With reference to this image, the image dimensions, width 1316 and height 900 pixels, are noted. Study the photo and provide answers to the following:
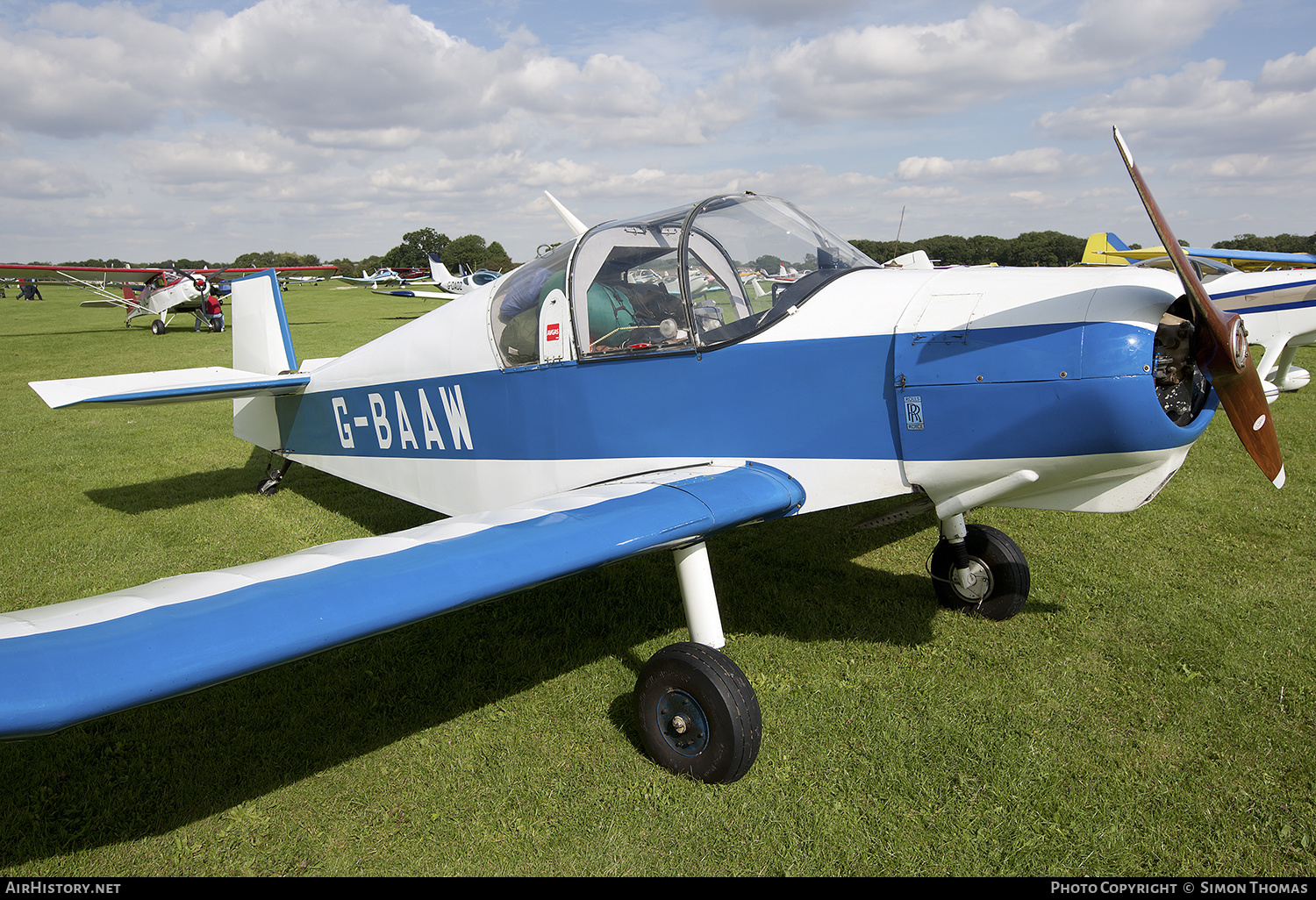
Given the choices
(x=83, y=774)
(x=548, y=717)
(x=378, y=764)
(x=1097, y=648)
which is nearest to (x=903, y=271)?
(x=1097, y=648)

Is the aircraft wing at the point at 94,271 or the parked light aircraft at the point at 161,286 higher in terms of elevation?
the aircraft wing at the point at 94,271

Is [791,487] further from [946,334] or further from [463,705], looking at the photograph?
[463,705]

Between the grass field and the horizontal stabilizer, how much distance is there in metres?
1.20

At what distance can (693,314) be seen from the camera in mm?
3561

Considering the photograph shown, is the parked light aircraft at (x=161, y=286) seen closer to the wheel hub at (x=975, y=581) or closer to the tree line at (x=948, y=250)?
the tree line at (x=948, y=250)

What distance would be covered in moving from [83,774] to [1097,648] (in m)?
4.94

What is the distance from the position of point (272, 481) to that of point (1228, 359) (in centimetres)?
748

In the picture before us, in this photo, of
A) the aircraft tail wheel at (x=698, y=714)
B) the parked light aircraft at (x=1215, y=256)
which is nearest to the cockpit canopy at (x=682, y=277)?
the aircraft tail wheel at (x=698, y=714)

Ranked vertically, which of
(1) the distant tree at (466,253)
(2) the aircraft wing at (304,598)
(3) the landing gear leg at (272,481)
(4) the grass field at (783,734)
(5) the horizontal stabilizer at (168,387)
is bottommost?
(4) the grass field at (783,734)

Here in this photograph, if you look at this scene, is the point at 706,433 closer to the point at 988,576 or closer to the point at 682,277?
the point at 682,277

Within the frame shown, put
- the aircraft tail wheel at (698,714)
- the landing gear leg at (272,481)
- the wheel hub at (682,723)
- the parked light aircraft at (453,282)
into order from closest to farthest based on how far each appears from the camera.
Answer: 1. the aircraft tail wheel at (698,714)
2. the wheel hub at (682,723)
3. the landing gear leg at (272,481)
4. the parked light aircraft at (453,282)

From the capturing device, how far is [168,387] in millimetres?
5590

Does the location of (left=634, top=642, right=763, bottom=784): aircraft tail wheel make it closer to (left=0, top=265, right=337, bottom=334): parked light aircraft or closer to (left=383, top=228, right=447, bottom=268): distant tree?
A: (left=0, top=265, right=337, bottom=334): parked light aircraft

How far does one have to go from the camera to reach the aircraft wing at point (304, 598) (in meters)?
1.85
